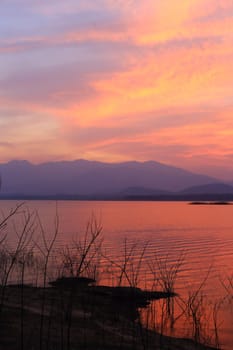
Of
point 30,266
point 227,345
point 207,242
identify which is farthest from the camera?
point 207,242

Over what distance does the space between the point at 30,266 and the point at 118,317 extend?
10927 millimetres

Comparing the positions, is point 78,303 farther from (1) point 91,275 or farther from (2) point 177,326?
(1) point 91,275

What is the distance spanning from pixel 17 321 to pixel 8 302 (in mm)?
2640

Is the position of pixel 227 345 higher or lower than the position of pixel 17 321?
lower

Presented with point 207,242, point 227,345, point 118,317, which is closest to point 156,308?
point 118,317

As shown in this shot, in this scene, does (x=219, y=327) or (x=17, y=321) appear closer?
(x=17, y=321)

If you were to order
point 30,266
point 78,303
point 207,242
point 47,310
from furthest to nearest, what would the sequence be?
point 207,242 → point 30,266 → point 78,303 → point 47,310

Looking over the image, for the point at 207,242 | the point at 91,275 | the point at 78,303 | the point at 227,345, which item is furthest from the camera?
the point at 207,242

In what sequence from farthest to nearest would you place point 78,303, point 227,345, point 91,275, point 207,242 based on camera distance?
point 207,242, point 91,275, point 78,303, point 227,345

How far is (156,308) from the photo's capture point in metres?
16.2

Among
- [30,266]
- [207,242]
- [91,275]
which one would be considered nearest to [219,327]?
[91,275]

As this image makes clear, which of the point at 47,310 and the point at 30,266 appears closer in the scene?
the point at 47,310

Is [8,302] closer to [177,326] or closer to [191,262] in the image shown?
[177,326]

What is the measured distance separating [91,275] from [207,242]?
2306cm
